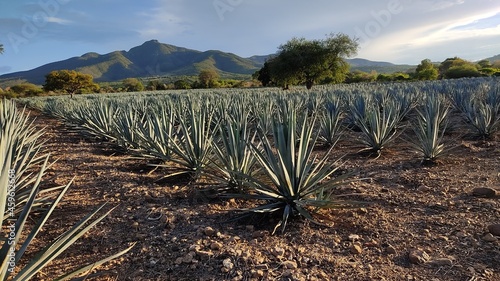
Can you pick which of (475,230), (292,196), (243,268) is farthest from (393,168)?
(243,268)

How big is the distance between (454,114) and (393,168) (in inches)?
244

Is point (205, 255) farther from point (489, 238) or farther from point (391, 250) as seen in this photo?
point (489, 238)

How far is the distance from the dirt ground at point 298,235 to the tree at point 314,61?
1117 inches

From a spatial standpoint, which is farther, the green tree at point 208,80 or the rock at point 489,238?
the green tree at point 208,80

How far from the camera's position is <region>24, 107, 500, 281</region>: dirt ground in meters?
2.10

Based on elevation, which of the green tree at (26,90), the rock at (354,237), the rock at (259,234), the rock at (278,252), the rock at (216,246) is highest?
the green tree at (26,90)

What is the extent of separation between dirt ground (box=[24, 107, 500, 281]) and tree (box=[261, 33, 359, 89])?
28372mm

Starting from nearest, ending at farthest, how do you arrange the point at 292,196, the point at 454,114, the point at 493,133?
the point at 292,196 → the point at 493,133 → the point at 454,114

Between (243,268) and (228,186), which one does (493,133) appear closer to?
(228,186)

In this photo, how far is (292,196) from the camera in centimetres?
279

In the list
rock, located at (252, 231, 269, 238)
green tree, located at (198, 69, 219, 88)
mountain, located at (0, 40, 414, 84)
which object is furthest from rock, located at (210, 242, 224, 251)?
mountain, located at (0, 40, 414, 84)

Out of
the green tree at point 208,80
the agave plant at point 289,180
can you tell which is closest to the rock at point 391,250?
the agave plant at point 289,180

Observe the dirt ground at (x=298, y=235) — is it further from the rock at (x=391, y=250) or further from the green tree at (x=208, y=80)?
the green tree at (x=208, y=80)

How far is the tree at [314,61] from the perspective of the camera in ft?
104
